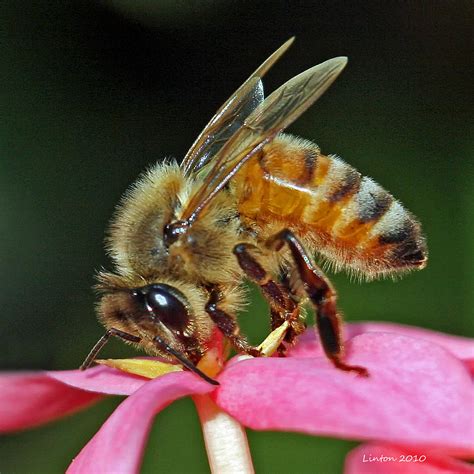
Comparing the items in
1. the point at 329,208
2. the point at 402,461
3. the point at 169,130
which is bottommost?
the point at 402,461

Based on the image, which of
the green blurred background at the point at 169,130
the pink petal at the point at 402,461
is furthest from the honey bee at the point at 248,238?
the green blurred background at the point at 169,130

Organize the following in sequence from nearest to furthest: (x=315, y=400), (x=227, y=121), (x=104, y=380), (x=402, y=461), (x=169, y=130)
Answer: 1. (x=315, y=400)
2. (x=402, y=461)
3. (x=104, y=380)
4. (x=227, y=121)
5. (x=169, y=130)

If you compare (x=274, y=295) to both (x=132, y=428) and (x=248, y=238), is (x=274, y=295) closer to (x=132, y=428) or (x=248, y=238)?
(x=248, y=238)

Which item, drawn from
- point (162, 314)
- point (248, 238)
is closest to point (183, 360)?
point (162, 314)

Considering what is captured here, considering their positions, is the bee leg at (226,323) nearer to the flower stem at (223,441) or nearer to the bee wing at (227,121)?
the flower stem at (223,441)

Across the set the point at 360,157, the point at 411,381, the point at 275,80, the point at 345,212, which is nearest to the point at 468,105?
the point at 360,157

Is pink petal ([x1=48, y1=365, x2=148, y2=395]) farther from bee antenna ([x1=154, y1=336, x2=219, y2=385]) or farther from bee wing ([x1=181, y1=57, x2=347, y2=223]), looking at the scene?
bee wing ([x1=181, y1=57, x2=347, y2=223])
